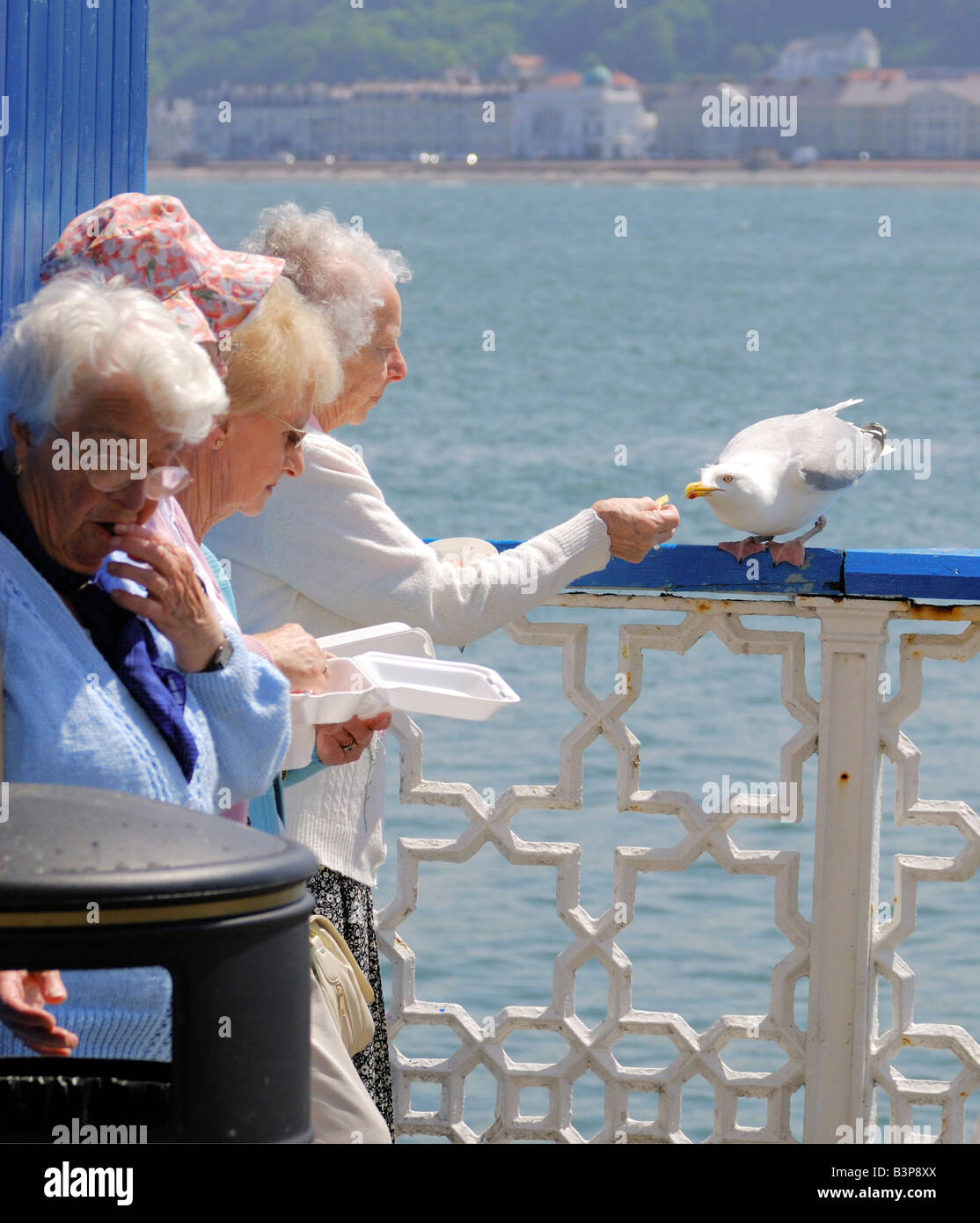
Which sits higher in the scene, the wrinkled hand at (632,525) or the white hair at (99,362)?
the white hair at (99,362)

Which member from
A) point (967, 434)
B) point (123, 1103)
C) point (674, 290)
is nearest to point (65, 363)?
point (123, 1103)

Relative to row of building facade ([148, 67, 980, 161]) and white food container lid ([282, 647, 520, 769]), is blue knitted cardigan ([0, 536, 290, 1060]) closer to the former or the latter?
white food container lid ([282, 647, 520, 769])

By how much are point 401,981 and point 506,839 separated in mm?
307

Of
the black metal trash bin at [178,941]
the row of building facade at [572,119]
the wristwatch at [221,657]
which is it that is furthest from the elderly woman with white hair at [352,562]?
the row of building facade at [572,119]

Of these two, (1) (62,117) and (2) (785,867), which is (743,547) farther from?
(1) (62,117)

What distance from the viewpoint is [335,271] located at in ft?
8.72

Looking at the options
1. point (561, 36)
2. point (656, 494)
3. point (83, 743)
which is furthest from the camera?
point (561, 36)

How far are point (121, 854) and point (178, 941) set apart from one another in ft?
0.28

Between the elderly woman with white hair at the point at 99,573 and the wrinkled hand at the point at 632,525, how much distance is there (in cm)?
98

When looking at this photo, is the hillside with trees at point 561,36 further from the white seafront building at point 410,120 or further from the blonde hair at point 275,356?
the blonde hair at point 275,356

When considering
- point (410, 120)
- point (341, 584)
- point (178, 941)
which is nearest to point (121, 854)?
point (178, 941)

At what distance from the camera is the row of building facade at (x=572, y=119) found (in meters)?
77.1

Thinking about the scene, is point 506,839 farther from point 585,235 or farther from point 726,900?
point 585,235

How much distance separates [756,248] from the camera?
75.6 m
